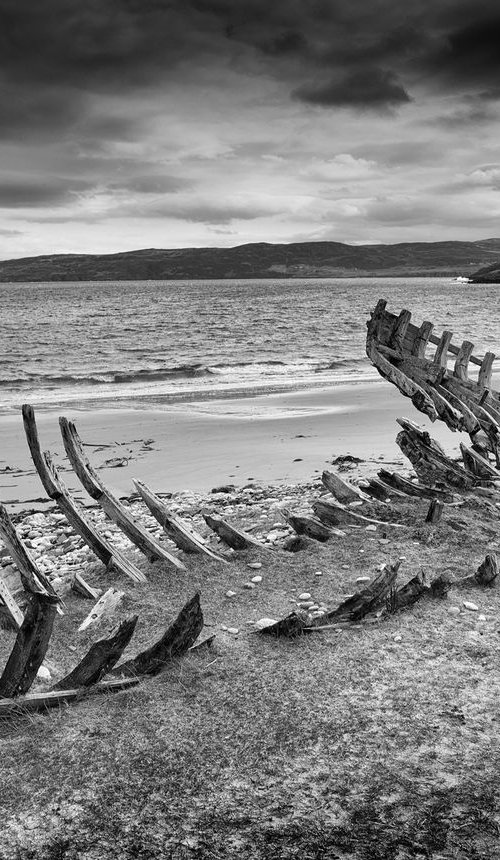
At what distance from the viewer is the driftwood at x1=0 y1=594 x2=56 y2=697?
4359 millimetres

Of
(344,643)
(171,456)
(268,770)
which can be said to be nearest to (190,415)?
(171,456)

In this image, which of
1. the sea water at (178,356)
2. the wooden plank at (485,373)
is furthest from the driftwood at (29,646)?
the sea water at (178,356)

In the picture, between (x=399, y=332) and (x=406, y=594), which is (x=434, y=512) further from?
(x=399, y=332)

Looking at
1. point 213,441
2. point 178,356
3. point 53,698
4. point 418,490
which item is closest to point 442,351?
point 418,490

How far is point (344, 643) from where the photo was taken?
588cm

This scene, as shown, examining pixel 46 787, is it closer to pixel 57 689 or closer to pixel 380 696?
pixel 57 689

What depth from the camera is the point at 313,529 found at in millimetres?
8398

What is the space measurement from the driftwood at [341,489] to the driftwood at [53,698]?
4600 millimetres

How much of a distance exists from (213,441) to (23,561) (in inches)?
408

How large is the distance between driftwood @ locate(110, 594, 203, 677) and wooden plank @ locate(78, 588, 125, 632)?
1060mm

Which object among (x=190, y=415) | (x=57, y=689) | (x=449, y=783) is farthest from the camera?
(x=190, y=415)

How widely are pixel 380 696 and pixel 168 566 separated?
10.0 ft

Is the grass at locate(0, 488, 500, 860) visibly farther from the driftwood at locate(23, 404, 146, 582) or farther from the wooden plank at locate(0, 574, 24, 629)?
the driftwood at locate(23, 404, 146, 582)

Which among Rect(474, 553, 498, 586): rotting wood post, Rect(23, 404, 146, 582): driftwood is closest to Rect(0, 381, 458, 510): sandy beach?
Rect(23, 404, 146, 582): driftwood
